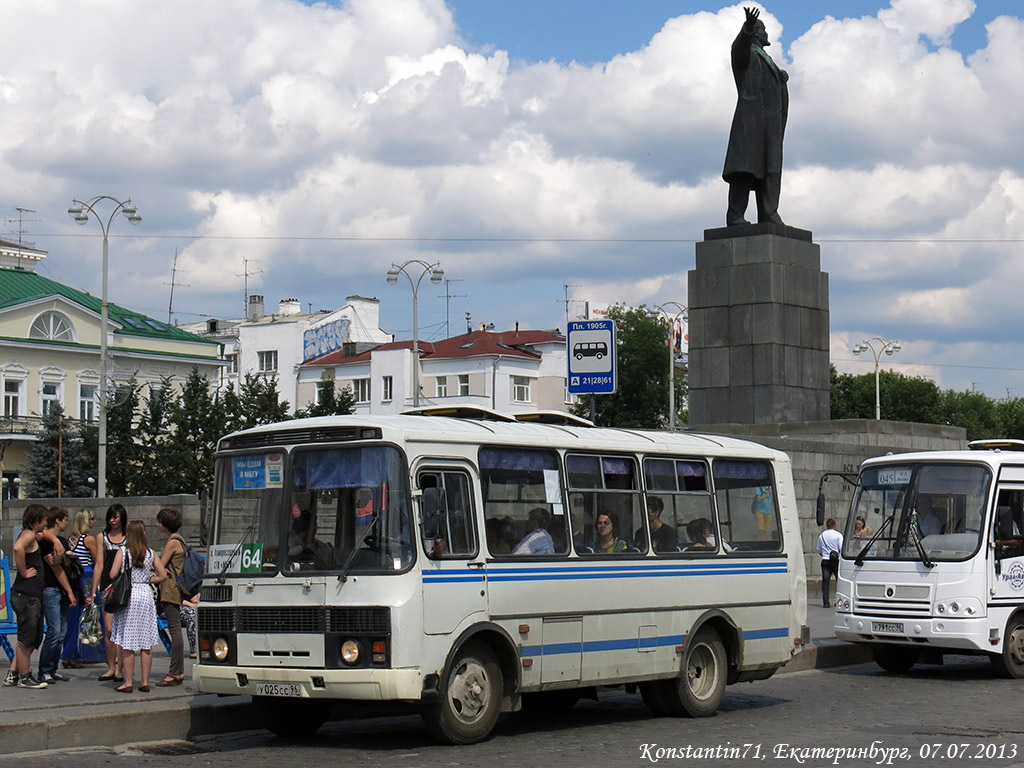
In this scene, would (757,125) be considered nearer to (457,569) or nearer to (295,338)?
(457,569)

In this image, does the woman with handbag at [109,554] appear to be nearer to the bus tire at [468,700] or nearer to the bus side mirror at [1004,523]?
the bus tire at [468,700]

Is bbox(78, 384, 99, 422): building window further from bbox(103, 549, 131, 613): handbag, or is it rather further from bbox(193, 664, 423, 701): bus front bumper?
bbox(193, 664, 423, 701): bus front bumper

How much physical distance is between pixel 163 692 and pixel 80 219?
35888 millimetres

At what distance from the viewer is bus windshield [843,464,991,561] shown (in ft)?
55.6

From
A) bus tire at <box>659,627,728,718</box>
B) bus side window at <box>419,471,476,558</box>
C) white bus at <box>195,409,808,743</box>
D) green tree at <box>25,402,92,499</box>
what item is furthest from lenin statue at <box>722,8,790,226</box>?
green tree at <box>25,402,92,499</box>

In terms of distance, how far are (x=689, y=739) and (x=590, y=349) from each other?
438 inches

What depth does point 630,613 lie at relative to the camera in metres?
12.7

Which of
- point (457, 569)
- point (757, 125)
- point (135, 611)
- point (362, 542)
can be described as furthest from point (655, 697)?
point (757, 125)

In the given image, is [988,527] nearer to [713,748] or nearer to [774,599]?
[774,599]

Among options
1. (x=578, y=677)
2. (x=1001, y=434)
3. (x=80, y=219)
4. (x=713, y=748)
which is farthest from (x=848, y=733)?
(x=1001, y=434)

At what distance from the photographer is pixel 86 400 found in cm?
7888

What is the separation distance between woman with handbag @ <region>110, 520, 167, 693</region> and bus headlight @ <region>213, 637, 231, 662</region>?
6.47ft

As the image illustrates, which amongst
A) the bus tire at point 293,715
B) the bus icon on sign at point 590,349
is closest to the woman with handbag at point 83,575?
the bus tire at point 293,715

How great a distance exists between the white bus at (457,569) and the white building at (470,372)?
84.8 m
